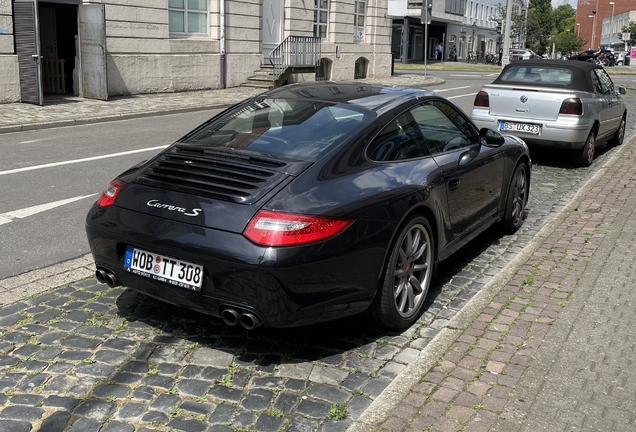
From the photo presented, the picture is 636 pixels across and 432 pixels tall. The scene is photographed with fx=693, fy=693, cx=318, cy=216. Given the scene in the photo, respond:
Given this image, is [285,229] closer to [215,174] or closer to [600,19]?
[215,174]

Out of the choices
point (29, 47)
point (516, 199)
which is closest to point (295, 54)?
point (29, 47)

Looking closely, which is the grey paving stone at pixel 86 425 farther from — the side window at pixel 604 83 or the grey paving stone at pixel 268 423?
the side window at pixel 604 83

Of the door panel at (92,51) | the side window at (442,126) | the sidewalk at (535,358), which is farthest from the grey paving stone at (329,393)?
the door panel at (92,51)

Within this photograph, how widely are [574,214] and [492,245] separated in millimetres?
1660

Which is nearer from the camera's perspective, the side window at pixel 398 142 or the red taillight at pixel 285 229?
the red taillight at pixel 285 229

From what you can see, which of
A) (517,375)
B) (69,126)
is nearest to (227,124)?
(517,375)

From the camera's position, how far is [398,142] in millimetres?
4734

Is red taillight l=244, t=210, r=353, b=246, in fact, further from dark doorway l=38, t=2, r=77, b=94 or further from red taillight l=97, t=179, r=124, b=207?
dark doorway l=38, t=2, r=77, b=94

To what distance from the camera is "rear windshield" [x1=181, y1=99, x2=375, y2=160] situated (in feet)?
14.5

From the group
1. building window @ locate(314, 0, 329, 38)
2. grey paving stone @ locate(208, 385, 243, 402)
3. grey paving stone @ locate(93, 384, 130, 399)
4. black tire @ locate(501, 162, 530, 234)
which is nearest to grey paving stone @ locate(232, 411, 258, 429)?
grey paving stone @ locate(208, 385, 243, 402)

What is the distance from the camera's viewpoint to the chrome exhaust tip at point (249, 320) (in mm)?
3758

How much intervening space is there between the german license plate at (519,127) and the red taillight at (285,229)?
749 centimetres

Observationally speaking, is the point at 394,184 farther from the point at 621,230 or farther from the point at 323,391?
the point at 621,230

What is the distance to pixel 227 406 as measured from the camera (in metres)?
3.52
